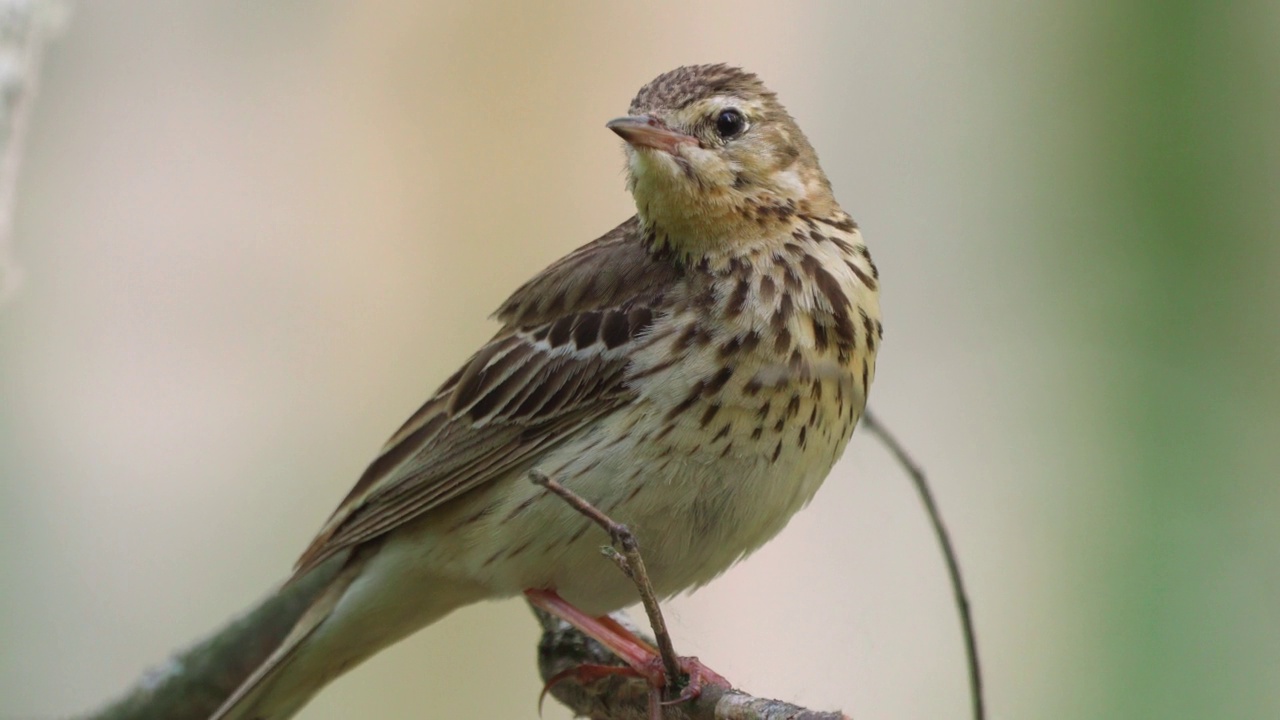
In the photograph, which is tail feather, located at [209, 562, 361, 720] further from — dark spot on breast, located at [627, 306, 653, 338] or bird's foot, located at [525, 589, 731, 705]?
dark spot on breast, located at [627, 306, 653, 338]

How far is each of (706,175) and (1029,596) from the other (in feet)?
10.3

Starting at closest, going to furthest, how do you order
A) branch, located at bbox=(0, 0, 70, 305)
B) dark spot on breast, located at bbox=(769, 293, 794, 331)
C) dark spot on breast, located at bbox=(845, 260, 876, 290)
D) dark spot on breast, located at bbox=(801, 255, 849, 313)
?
1. branch, located at bbox=(0, 0, 70, 305)
2. dark spot on breast, located at bbox=(769, 293, 794, 331)
3. dark spot on breast, located at bbox=(801, 255, 849, 313)
4. dark spot on breast, located at bbox=(845, 260, 876, 290)

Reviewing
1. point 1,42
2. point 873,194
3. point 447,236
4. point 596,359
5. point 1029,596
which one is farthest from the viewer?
point 447,236

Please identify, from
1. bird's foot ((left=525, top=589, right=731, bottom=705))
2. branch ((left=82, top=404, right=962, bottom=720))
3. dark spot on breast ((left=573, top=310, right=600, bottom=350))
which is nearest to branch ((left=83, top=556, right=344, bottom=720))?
branch ((left=82, top=404, right=962, bottom=720))

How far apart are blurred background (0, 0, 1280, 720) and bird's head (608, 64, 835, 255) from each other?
2451 mm

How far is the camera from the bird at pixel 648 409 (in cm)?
329

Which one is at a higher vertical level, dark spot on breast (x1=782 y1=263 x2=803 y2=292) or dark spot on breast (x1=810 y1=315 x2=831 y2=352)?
dark spot on breast (x1=782 y1=263 x2=803 y2=292)

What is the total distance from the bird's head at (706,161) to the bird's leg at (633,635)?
69cm

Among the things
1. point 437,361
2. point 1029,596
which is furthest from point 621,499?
point 437,361

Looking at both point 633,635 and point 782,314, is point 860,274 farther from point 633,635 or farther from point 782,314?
point 633,635

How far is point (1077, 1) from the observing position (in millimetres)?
7605

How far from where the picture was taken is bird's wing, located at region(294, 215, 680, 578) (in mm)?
3486

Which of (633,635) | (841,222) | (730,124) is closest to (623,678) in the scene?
(633,635)

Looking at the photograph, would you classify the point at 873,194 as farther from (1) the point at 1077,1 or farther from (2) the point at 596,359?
(2) the point at 596,359
